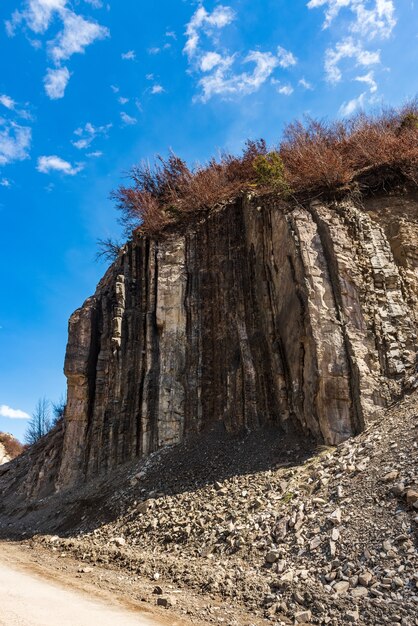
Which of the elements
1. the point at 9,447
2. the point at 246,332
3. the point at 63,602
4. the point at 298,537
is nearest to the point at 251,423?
the point at 246,332

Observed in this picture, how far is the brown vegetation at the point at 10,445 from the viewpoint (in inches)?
1270

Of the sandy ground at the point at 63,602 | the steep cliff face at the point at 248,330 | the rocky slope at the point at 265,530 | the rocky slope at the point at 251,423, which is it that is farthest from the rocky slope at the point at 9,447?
the sandy ground at the point at 63,602

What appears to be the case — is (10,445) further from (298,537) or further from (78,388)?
(298,537)

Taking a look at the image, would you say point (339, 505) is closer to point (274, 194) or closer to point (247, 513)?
point (247, 513)

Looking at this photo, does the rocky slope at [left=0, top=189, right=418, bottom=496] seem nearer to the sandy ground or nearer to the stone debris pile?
the stone debris pile

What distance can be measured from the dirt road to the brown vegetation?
98.6ft

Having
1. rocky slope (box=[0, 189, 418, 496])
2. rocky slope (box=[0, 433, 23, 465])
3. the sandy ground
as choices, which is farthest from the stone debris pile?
rocky slope (box=[0, 433, 23, 465])

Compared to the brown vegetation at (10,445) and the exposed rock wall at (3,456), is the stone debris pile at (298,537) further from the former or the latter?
the brown vegetation at (10,445)

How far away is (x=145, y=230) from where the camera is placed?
47.9ft

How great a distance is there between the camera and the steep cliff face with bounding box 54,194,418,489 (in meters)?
8.94

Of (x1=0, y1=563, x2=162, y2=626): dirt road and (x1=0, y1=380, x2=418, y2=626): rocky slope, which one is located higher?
(x1=0, y1=380, x2=418, y2=626): rocky slope

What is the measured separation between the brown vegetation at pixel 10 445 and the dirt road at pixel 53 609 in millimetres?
30041

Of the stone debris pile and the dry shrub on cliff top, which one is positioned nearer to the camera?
the stone debris pile

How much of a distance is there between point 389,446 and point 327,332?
295 cm
